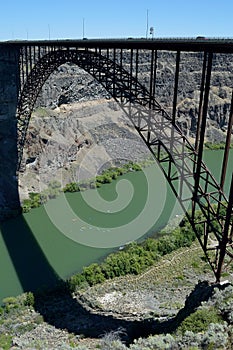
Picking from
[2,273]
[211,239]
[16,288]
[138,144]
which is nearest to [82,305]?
[16,288]

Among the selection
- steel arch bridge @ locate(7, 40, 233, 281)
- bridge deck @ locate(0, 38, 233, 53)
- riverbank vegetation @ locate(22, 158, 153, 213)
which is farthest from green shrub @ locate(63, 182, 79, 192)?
bridge deck @ locate(0, 38, 233, 53)

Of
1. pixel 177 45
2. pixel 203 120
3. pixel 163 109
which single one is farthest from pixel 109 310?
pixel 177 45

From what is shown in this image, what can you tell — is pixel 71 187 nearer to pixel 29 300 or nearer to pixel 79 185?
pixel 79 185

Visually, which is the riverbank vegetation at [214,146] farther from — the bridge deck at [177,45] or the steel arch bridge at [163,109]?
the bridge deck at [177,45]

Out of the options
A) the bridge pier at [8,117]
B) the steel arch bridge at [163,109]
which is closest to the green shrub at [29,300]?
the steel arch bridge at [163,109]

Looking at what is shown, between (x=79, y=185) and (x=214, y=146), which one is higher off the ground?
(x=214, y=146)

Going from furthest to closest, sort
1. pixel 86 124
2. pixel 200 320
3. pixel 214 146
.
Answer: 1. pixel 214 146
2. pixel 86 124
3. pixel 200 320
